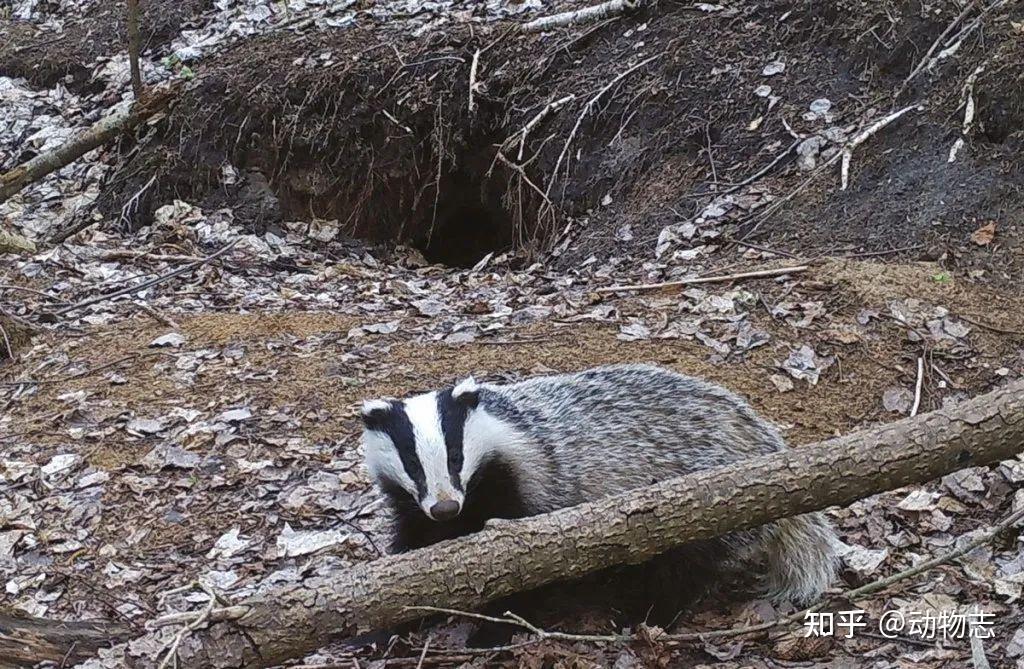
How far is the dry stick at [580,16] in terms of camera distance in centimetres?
784

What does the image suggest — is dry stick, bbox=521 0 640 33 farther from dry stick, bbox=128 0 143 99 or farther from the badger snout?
the badger snout

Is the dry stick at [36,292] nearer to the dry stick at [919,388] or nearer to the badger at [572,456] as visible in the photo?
the badger at [572,456]

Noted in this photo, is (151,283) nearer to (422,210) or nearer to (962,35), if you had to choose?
(422,210)

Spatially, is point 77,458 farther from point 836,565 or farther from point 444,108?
point 444,108

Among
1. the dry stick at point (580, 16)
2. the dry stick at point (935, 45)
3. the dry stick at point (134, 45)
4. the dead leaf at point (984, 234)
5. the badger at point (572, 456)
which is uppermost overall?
the dry stick at point (134, 45)

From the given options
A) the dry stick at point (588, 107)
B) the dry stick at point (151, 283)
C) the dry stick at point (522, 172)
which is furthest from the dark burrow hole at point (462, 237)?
the dry stick at point (151, 283)

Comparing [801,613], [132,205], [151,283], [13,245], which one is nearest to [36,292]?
[151,283]

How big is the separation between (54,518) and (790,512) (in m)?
3.14

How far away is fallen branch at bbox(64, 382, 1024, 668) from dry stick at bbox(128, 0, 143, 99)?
6.25 m

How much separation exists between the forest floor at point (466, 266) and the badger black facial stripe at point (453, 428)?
63 cm

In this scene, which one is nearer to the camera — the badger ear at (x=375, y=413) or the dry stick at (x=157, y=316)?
the badger ear at (x=375, y=413)

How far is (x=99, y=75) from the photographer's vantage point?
29.3 feet

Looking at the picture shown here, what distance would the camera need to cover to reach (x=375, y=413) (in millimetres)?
3387

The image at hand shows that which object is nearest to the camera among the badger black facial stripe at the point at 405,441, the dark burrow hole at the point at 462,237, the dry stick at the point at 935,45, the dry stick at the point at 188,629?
the dry stick at the point at 188,629
